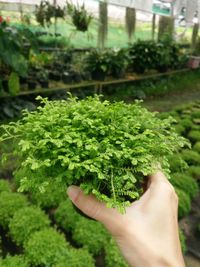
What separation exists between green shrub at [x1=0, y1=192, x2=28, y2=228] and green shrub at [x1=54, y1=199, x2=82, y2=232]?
0.90 feet

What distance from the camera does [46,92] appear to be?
19.4 feet

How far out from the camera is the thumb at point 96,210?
1.16 m

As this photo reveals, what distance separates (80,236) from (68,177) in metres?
1.41

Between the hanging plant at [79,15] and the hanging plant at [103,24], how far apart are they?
2.38ft

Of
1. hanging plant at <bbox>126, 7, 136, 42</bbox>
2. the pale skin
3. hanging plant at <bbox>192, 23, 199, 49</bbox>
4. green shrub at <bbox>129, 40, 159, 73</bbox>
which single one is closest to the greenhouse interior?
the pale skin

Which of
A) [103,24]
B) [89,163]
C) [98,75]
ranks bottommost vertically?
[98,75]

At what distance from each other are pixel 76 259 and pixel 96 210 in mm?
1162

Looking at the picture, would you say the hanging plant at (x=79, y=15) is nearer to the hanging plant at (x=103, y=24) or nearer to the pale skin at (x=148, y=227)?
the hanging plant at (x=103, y=24)

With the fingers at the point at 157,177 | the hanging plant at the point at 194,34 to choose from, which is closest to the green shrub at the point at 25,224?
the fingers at the point at 157,177

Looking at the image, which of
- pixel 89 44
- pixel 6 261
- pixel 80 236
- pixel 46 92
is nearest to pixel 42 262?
pixel 6 261

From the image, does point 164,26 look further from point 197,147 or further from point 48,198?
point 48,198

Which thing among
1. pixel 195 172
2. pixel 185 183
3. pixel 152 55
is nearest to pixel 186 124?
pixel 195 172

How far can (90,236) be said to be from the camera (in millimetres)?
2521

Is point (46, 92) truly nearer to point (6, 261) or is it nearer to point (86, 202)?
point (6, 261)
